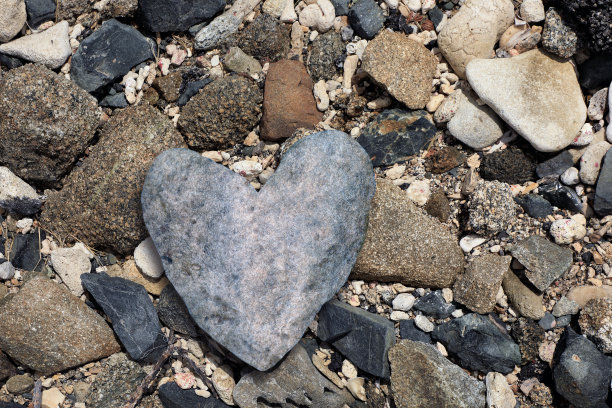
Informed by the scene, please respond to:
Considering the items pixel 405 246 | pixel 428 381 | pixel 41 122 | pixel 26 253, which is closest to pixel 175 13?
pixel 41 122

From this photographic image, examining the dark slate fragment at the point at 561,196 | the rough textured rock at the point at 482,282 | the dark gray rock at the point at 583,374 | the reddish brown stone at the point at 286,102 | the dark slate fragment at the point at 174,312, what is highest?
the reddish brown stone at the point at 286,102

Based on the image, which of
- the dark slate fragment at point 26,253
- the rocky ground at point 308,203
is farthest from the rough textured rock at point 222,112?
the dark slate fragment at point 26,253

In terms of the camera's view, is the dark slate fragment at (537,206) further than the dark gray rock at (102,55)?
No

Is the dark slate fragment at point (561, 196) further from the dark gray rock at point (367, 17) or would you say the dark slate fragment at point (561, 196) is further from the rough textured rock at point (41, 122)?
the rough textured rock at point (41, 122)

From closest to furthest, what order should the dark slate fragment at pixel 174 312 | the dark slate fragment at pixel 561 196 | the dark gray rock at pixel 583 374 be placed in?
1. the dark gray rock at pixel 583 374
2. the dark slate fragment at pixel 561 196
3. the dark slate fragment at pixel 174 312

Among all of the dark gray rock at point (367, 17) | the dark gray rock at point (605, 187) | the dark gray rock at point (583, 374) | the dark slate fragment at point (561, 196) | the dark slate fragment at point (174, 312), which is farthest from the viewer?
the dark gray rock at point (367, 17)

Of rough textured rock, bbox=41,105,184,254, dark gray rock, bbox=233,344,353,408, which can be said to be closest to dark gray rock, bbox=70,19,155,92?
rough textured rock, bbox=41,105,184,254
